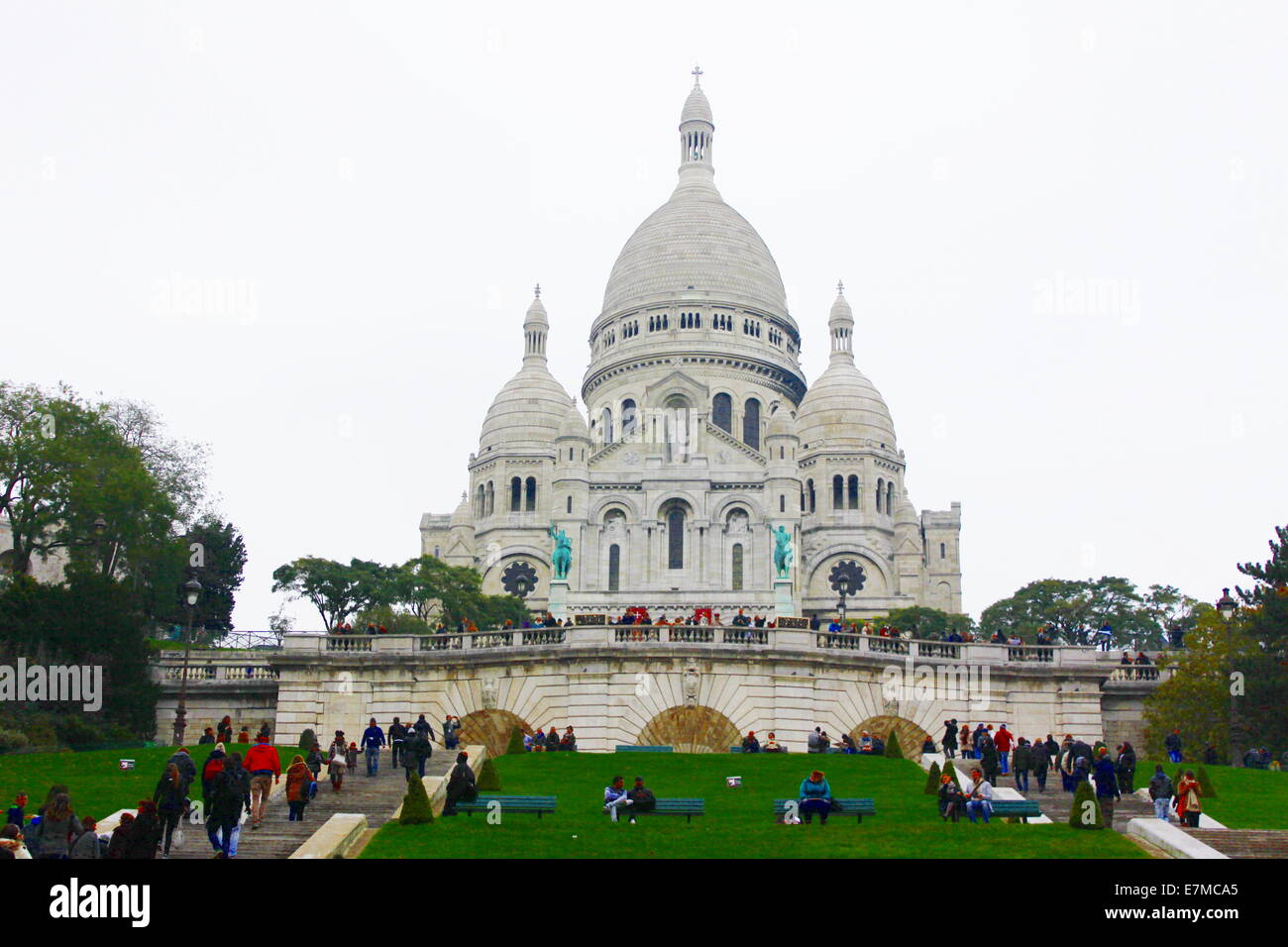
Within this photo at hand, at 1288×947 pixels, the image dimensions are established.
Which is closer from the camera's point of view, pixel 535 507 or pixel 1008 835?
pixel 1008 835

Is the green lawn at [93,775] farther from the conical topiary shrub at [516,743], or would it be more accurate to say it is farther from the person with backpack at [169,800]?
the person with backpack at [169,800]

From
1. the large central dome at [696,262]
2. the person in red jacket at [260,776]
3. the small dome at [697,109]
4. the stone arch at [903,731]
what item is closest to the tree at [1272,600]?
the stone arch at [903,731]

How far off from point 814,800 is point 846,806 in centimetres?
83

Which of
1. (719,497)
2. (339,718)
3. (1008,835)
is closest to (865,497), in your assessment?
(719,497)

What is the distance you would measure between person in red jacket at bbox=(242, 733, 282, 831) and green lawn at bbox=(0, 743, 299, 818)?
2567 mm

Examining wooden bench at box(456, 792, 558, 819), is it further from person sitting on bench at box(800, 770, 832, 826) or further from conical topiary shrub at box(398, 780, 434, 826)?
person sitting on bench at box(800, 770, 832, 826)

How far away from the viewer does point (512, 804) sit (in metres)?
25.4

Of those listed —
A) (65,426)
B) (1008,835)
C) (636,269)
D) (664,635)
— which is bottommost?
(1008,835)

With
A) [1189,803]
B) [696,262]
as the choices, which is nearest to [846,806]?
[1189,803]

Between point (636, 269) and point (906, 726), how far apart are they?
3261 inches

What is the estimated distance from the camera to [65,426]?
54188mm

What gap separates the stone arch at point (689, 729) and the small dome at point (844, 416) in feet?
231

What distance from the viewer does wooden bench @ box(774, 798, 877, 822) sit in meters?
25.1
